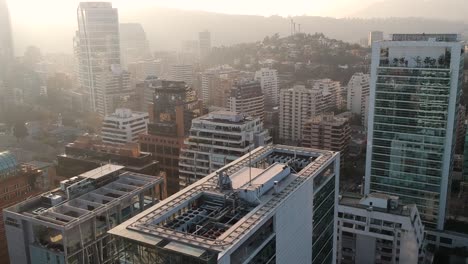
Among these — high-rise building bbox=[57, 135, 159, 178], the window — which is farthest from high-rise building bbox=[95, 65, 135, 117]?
the window

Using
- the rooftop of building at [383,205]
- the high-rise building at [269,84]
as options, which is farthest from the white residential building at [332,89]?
the rooftop of building at [383,205]

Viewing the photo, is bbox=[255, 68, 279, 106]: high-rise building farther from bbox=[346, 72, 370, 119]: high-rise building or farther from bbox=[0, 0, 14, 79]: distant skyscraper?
bbox=[0, 0, 14, 79]: distant skyscraper

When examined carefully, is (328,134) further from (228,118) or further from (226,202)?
(226,202)

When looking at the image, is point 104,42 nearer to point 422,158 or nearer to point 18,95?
point 18,95

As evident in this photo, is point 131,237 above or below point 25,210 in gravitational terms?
above

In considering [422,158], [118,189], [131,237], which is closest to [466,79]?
[422,158]

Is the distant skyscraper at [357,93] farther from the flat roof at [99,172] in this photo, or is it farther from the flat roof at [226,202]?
the flat roof at [226,202]

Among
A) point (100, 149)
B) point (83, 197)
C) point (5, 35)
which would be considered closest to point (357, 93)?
point (100, 149)
